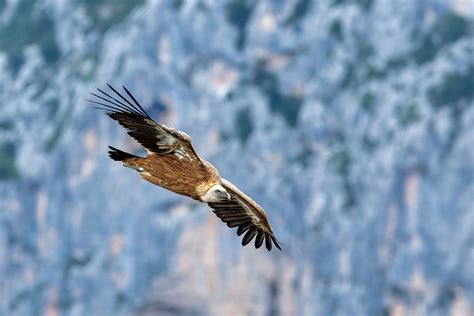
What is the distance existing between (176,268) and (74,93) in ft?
82.8

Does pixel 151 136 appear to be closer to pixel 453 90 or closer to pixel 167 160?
pixel 167 160

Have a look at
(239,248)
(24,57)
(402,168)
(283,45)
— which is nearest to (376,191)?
(402,168)

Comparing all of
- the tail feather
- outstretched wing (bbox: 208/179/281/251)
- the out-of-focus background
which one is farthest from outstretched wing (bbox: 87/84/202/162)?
the out-of-focus background

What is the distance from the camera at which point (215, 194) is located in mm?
22469

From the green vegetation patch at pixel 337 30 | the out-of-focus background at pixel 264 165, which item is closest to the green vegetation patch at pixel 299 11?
the out-of-focus background at pixel 264 165

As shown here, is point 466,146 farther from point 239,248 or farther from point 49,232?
point 49,232

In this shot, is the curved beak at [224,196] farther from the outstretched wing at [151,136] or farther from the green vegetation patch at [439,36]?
the green vegetation patch at [439,36]

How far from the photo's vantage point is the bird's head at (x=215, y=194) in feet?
73.7

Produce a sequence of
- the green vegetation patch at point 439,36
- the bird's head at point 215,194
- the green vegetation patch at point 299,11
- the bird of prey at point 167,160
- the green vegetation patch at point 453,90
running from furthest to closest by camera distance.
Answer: the green vegetation patch at point 299,11
the green vegetation patch at point 439,36
the green vegetation patch at point 453,90
the bird's head at point 215,194
the bird of prey at point 167,160

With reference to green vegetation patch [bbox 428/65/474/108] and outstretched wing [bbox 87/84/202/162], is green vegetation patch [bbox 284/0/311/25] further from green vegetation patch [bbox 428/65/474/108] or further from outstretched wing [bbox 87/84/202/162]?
outstretched wing [bbox 87/84/202/162]

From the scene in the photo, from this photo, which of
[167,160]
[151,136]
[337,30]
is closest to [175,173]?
[167,160]

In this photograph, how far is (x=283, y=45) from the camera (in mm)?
142875

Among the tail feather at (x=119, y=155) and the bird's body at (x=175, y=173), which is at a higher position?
the bird's body at (x=175, y=173)

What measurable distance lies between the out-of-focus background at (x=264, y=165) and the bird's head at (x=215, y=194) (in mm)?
98916
